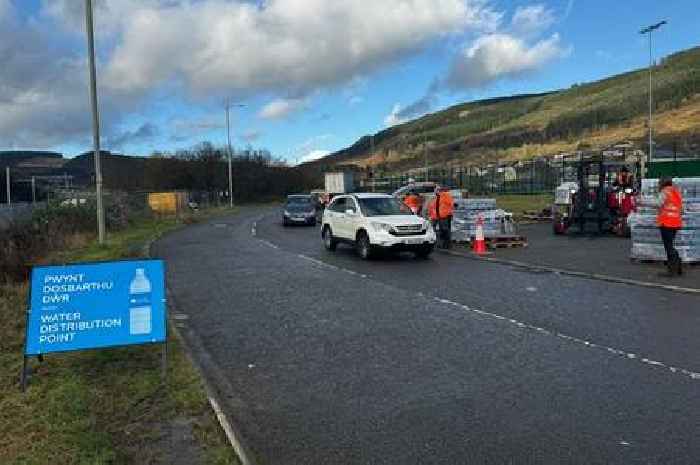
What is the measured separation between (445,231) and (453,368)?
540 inches

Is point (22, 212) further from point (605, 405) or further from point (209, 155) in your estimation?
point (209, 155)

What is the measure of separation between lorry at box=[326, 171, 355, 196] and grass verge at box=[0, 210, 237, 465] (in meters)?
56.1

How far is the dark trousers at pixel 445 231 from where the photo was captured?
2075 centimetres

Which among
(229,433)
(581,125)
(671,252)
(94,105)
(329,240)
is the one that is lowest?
(229,433)

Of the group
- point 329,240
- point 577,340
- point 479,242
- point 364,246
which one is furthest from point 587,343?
point 329,240

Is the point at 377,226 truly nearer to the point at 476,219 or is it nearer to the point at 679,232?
the point at 476,219

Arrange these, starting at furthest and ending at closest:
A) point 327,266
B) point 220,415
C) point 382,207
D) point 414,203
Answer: point 414,203 → point 382,207 → point 327,266 → point 220,415

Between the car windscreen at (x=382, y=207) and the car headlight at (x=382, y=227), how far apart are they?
2.95 ft

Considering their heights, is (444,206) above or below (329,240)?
above

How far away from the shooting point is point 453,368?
284 inches

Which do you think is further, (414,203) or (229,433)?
(414,203)

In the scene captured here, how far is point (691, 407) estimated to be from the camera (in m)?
5.78

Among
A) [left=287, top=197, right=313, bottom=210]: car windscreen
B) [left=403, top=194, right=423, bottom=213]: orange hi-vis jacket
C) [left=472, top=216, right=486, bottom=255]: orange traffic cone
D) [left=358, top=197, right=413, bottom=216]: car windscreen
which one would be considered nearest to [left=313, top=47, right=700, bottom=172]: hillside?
[left=287, top=197, right=313, bottom=210]: car windscreen

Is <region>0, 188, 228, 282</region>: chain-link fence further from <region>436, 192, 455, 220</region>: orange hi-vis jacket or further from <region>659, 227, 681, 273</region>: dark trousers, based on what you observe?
<region>659, 227, 681, 273</region>: dark trousers
